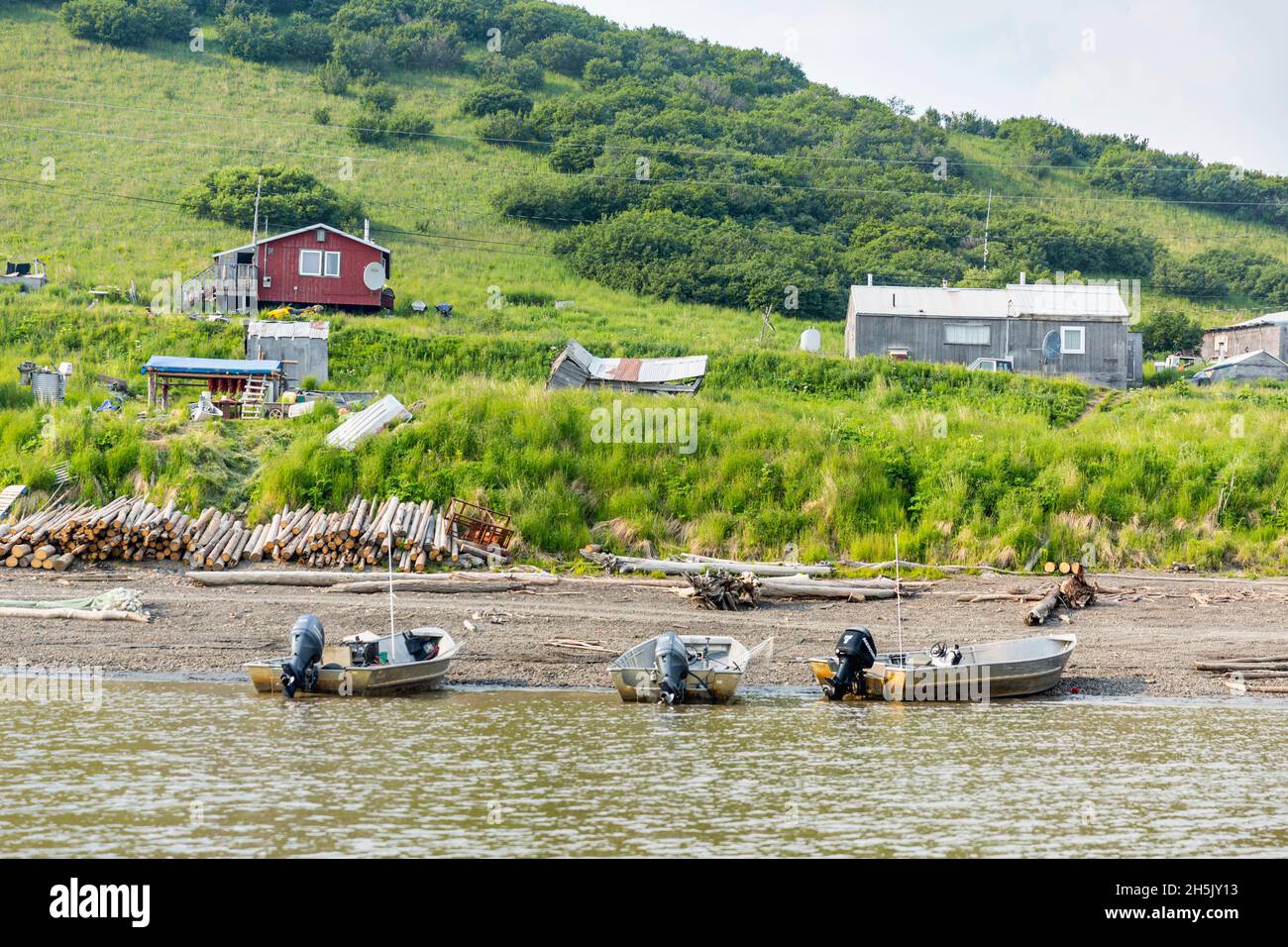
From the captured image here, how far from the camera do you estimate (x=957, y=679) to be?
67.7ft

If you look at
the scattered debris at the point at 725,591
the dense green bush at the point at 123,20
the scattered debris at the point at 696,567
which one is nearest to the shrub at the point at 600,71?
the dense green bush at the point at 123,20

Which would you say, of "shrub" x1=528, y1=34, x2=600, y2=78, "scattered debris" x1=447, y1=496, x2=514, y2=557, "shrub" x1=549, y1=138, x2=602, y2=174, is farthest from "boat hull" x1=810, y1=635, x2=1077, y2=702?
"shrub" x1=528, y1=34, x2=600, y2=78

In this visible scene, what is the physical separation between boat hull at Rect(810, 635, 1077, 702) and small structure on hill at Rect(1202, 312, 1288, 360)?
151 ft

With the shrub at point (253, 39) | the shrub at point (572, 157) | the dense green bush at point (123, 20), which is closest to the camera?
the shrub at point (572, 157)

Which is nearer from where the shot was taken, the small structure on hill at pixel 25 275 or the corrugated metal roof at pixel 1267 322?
the small structure on hill at pixel 25 275

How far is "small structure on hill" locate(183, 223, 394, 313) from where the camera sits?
55.9 meters

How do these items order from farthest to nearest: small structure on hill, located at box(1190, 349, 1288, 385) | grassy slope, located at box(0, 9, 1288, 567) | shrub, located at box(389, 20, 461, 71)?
1. shrub, located at box(389, 20, 461, 71)
2. small structure on hill, located at box(1190, 349, 1288, 385)
3. grassy slope, located at box(0, 9, 1288, 567)

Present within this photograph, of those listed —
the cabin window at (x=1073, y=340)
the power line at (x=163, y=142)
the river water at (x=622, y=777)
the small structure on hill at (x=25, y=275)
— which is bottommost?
the river water at (x=622, y=777)

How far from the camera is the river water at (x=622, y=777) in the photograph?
1320 cm

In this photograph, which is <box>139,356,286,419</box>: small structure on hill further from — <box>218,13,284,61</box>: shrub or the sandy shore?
<box>218,13,284,61</box>: shrub

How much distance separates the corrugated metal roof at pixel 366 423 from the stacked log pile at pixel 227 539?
2927 millimetres

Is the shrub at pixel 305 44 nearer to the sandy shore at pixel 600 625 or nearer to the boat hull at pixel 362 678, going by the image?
the sandy shore at pixel 600 625

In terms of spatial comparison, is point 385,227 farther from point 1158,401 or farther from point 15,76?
point 1158,401

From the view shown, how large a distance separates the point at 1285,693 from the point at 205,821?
55.6 feet
